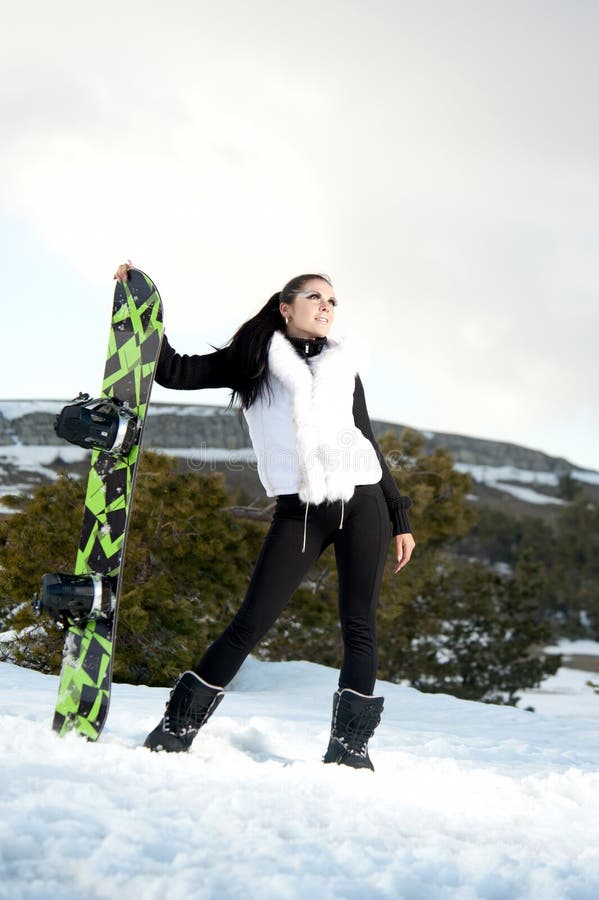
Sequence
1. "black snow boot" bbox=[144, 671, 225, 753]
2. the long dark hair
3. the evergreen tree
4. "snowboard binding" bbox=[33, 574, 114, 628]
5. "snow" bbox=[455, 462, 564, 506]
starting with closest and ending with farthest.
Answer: "black snow boot" bbox=[144, 671, 225, 753] < "snowboard binding" bbox=[33, 574, 114, 628] < the long dark hair < the evergreen tree < "snow" bbox=[455, 462, 564, 506]

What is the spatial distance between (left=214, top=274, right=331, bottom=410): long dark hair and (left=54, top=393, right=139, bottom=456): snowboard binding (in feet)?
1.12

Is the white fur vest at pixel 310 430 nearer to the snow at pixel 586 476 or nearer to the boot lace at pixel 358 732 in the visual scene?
the boot lace at pixel 358 732

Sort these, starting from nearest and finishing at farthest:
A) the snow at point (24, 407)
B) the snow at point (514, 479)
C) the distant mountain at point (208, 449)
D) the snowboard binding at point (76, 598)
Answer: the snowboard binding at point (76, 598)
the distant mountain at point (208, 449)
the snow at point (24, 407)
the snow at point (514, 479)

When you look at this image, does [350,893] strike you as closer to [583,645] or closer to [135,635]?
[135,635]

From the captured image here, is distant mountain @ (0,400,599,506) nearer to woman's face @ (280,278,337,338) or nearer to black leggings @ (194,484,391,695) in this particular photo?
woman's face @ (280,278,337,338)

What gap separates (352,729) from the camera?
2621 millimetres

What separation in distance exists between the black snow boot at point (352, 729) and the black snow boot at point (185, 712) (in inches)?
16.3

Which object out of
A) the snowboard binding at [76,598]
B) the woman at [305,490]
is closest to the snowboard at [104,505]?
the snowboard binding at [76,598]

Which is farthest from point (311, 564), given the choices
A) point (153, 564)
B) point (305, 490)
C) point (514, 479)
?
point (514, 479)

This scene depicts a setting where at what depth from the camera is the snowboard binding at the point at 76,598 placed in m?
2.60

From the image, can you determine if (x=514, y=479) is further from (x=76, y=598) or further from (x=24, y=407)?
(x=76, y=598)

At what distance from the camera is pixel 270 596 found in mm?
2547

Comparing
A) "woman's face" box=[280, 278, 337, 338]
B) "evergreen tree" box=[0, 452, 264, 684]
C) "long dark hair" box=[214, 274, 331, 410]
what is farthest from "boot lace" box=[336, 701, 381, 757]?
"evergreen tree" box=[0, 452, 264, 684]

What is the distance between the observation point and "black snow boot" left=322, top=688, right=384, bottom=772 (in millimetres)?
2609
